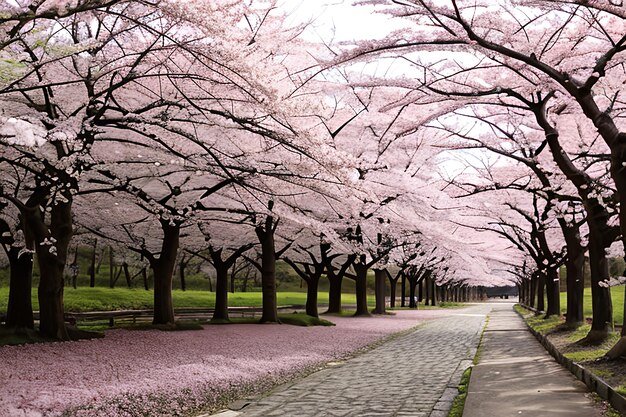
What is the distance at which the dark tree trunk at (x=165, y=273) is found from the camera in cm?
2151

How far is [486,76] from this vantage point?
15133mm

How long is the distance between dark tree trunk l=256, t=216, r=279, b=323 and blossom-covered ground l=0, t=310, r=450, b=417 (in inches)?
265

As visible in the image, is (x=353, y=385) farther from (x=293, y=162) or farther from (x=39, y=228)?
(x=39, y=228)

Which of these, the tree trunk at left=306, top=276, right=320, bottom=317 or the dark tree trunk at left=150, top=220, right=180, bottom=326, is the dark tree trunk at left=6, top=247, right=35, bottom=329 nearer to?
the dark tree trunk at left=150, top=220, right=180, bottom=326

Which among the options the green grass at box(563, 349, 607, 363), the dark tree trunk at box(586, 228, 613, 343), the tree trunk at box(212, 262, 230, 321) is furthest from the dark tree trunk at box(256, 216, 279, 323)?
A: the green grass at box(563, 349, 607, 363)

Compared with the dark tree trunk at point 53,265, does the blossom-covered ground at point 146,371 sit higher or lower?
lower

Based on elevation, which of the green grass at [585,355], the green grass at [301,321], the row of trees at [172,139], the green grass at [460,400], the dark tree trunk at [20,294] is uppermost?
the row of trees at [172,139]

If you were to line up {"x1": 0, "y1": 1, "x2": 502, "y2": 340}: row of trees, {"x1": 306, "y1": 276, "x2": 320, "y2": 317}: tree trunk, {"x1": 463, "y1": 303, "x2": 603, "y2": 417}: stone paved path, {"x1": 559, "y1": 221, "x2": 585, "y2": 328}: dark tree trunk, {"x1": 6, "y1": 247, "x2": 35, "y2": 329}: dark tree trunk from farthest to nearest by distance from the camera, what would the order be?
{"x1": 306, "y1": 276, "x2": 320, "y2": 317}: tree trunk → {"x1": 559, "y1": 221, "x2": 585, "y2": 328}: dark tree trunk → {"x1": 6, "y1": 247, "x2": 35, "y2": 329}: dark tree trunk → {"x1": 0, "y1": 1, "x2": 502, "y2": 340}: row of trees → {"x1": 463, "y1": 303, "x2": 603, "y2": 417}: stone paved path

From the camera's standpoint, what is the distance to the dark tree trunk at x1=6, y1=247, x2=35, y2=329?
50.8 feet

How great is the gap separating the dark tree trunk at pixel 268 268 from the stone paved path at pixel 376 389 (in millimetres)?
9365

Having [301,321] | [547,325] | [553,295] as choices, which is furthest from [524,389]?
[553,295]

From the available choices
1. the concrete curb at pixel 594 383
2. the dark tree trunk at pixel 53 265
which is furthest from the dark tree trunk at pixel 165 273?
the concrete curb at pixel 594 383

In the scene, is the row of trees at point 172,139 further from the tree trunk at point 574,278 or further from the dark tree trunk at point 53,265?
the tree trunk at point 574,278

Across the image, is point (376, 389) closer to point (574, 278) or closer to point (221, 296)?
point (574, 278)
